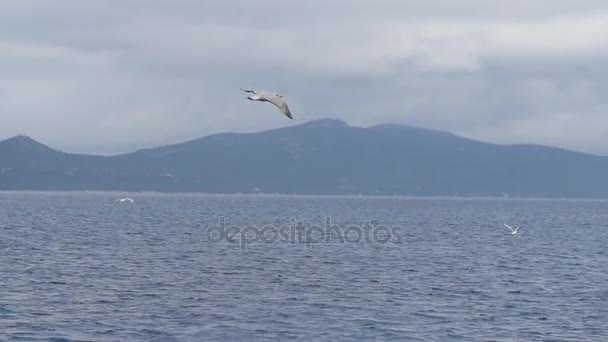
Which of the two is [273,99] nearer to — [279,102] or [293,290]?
[279,102]

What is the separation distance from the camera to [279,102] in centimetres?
3691

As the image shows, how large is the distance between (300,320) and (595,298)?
21.0m

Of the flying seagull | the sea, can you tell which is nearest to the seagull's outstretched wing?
the flying seagull

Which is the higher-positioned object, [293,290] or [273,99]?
[273,99]

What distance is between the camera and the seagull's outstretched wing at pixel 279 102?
36531 millimetres

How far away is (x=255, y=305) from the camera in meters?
54.9

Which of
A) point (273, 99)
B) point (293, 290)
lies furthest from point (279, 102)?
point (293, 290)

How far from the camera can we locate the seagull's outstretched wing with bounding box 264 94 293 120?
120 ft

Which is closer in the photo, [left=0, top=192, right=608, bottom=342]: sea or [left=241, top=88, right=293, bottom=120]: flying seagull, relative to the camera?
[left=241, top=88, right=293, bottom=120]: flying seagull

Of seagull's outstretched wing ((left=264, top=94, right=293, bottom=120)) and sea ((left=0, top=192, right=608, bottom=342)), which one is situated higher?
seagull's outstretched wing ((left=264, top=94, right=293, bottom=120))

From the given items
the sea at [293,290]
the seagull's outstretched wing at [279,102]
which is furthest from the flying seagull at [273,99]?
the sea at [293,290]

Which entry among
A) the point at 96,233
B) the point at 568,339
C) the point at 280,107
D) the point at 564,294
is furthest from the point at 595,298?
the point at 96,233

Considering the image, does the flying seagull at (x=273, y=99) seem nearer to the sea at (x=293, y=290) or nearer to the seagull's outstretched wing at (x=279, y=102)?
the seagull's outstretched wing at (x=279, y=102)

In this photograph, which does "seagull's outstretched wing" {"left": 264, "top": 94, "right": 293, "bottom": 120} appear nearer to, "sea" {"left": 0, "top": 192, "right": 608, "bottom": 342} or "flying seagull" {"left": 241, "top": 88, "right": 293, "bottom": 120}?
"flying seagull" {"left": 241, "top": 88, "right": 293, "bottom": 120}
